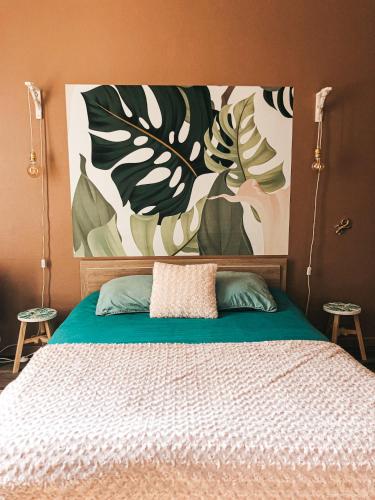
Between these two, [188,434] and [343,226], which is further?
[343,226]

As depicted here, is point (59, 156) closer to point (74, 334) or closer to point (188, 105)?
point (188, 105)

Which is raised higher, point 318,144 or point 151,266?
point 318,144

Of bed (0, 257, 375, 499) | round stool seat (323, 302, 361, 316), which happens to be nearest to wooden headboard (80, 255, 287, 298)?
round stool seat (323, 302, 361, 316)

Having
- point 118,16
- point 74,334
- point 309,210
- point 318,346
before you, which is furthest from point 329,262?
point 118,16

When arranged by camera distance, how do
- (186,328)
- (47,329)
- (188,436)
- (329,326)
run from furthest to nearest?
1. (329,326)
2. (47,329)
3. (186,328)
4. (188,436)

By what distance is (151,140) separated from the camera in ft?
8.90

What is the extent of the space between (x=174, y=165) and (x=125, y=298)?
100cm

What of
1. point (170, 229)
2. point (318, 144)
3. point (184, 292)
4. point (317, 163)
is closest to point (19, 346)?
point (184, 292)

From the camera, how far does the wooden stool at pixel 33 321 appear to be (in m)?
2.54

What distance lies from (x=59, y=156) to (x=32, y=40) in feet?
2.53

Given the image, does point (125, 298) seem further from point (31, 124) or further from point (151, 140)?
point (31, 124)

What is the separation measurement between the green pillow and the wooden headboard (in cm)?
25

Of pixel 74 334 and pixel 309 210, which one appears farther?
pixel 309 210

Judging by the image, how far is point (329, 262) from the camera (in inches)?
115
